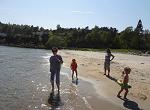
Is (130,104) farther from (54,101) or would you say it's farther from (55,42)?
(55,42)

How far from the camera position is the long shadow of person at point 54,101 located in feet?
42.1

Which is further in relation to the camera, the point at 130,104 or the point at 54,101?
the point at 54,101

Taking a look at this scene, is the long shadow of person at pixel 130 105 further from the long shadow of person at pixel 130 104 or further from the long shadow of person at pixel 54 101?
the long shadow of person at pixel 54 101

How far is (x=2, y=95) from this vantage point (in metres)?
15.0

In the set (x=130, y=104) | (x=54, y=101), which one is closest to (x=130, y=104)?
(x=130, y=104)

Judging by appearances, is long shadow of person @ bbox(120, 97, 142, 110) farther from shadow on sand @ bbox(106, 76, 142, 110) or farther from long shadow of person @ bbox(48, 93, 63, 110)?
long shadow of person @ bbox(48, 93, 63, 110)

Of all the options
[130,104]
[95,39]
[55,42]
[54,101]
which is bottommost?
[54,101]

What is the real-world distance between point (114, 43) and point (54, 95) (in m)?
119

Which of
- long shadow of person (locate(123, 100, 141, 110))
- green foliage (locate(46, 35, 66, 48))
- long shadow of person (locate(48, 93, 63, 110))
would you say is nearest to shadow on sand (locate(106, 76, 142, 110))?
long shadow of person (locate(123, 100, 141, 110))

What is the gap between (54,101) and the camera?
1370 cm

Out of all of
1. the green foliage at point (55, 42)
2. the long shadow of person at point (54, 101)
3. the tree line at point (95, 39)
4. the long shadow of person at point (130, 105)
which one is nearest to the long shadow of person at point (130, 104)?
the long shadow of person at point (130, 105)

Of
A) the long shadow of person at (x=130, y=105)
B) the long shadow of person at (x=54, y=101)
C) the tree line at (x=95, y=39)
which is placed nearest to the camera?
the long shadow of person at (x=130, y=105)

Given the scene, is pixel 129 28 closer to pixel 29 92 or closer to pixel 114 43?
pixel 114 43

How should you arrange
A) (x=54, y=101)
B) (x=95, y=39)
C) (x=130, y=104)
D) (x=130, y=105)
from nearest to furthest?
(x=130, y=105) < (x=130, y=104) < (x=54, y=101) < (x=95, y=39)
